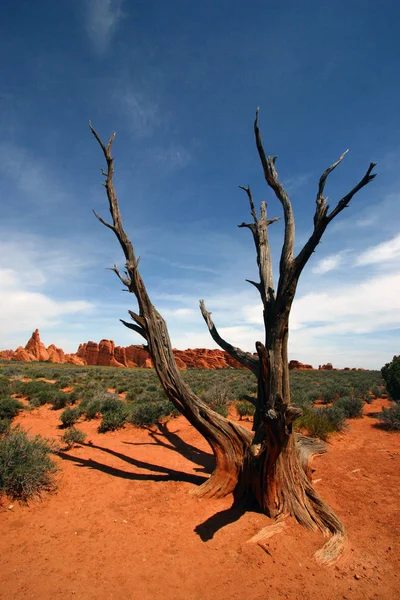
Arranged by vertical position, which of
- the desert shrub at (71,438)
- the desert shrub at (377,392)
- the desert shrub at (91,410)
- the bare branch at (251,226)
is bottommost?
the desert shrub at (71,438)

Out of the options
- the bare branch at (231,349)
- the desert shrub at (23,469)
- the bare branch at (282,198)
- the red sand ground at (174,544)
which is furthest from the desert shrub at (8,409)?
the bare branch at (282,198)

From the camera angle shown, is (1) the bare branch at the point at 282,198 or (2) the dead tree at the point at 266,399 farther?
(1) the bare branch at the point at 282,198

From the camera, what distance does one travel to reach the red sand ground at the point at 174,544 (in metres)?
3.22

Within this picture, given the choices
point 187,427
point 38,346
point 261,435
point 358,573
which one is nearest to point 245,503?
point 261,435

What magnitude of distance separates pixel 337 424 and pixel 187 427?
5037 mm

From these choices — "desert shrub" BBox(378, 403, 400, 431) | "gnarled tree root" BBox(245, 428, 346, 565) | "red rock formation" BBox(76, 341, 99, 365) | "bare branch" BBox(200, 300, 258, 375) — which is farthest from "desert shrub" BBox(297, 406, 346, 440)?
"red rock formation" BBox(76, 341, 99, 365)

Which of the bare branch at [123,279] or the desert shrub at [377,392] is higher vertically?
the bare branch at [123,279]

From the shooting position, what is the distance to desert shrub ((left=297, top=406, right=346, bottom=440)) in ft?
30.4

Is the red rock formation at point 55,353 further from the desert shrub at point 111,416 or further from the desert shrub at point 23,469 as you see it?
the desert shrub at point 23,469

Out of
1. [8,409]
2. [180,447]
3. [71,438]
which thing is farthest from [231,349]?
[8,409]

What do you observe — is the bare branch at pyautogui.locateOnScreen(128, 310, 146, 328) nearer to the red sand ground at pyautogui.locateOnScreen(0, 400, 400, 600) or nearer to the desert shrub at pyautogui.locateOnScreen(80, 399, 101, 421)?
the red sand ground at pyautogui.locateOnScreen(0, 400, 400, 600)

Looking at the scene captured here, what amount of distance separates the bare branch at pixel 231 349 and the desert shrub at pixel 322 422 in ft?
14.8

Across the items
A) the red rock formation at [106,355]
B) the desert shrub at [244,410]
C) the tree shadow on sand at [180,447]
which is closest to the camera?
the tree shadow on sand at [180,447]

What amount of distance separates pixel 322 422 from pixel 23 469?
823 cm
